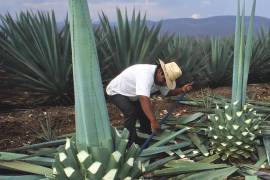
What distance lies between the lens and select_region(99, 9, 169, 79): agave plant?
696cm

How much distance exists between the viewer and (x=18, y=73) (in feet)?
22.5

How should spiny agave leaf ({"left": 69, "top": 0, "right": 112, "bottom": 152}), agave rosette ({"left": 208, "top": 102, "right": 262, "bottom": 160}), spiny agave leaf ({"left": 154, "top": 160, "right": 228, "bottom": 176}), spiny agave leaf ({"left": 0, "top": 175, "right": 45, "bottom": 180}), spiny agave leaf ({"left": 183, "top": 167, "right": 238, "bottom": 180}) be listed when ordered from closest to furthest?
spiny agave leaf ({"left": 69, "top": 0, "right": 112, "bottom": 152}), spiny agave leaf ({"left": 0, "top": 175, "right": 45, "bottom": 180}), spiny agave leaf ({"left": 183, "top": 167, "right": 238, "bottom": 180}), spiny agave leaf ({"left": 154, "top": 160, "right": 228, "bottom": 176}), agave rosette ({"left": 208, "top": 102, "right": 262, "bottom": 160})

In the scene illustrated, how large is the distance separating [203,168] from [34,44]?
140 inches

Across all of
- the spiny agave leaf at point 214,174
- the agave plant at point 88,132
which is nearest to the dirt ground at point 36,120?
the spiny agave leaf at point 214,174

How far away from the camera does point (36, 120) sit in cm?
598

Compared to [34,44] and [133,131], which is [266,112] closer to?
[133,131]

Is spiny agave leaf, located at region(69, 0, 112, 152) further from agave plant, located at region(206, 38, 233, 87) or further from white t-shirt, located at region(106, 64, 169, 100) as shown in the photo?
agave plant, located at region(206, 38, 233, 87)

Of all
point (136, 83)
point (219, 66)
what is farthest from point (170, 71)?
point (219, 66)

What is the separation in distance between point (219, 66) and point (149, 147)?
4375 millimetres

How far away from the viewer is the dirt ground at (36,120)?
5.23 meters

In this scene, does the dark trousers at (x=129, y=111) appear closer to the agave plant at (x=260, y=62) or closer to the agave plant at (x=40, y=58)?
the agave plant at (x=40, y=58)

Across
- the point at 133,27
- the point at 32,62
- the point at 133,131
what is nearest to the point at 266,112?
the point at 133,131

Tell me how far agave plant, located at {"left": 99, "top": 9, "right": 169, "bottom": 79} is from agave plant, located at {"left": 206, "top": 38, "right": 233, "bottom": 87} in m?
1.57

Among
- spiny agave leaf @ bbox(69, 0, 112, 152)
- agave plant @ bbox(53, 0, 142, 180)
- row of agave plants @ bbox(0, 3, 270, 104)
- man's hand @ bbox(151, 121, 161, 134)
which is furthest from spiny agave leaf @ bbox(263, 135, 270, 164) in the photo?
row of agave plants @ bbox(0, 3, 270, 104)
